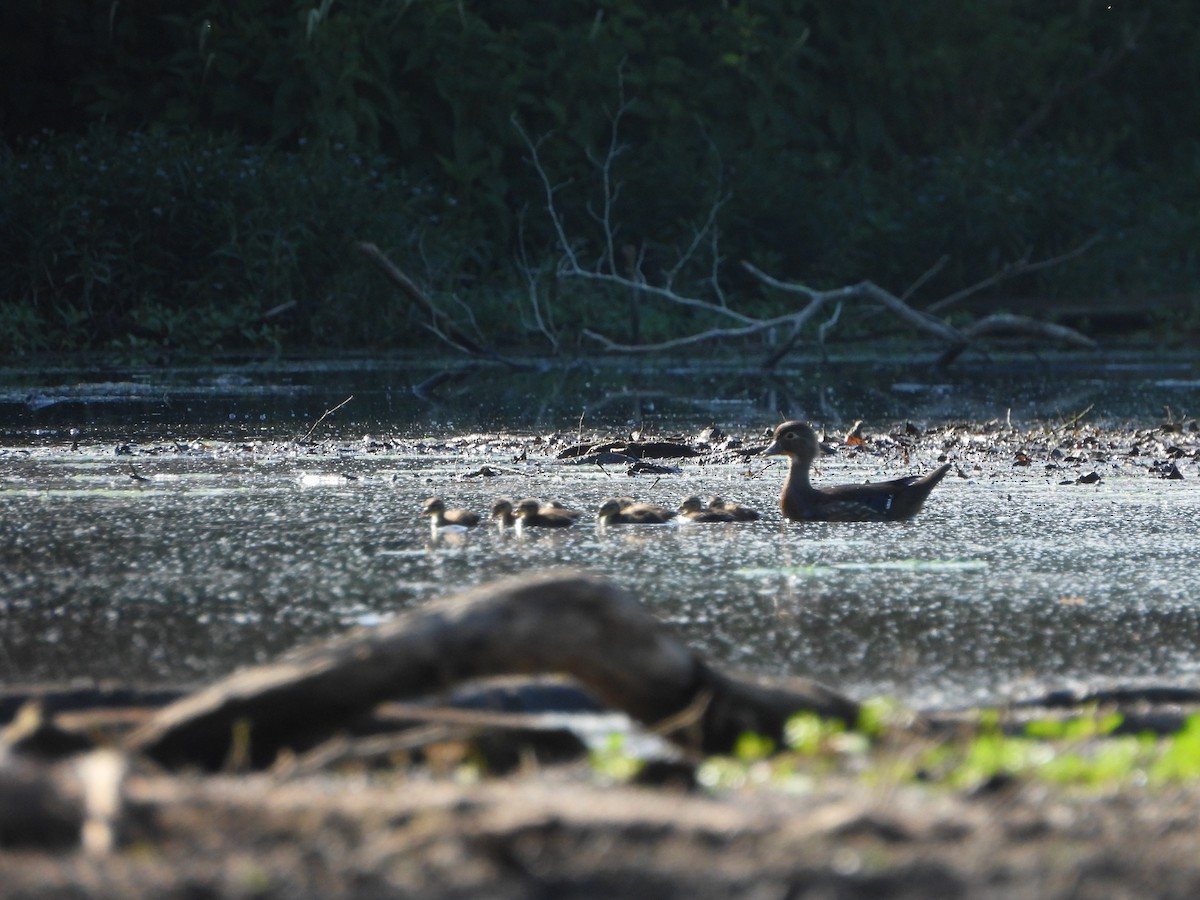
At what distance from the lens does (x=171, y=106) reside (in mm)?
19266

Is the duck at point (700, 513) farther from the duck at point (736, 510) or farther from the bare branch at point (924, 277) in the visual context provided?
the bare branch at point (924, 277)

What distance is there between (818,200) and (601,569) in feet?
52.2

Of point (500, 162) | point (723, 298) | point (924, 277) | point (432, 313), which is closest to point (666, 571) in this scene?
point (432, 313)

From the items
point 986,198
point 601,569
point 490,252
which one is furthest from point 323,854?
point 986,198

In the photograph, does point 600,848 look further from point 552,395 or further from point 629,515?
point 552,395

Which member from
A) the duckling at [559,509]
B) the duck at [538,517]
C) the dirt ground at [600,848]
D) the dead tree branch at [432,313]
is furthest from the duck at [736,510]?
the dead tree branch at [432,313]

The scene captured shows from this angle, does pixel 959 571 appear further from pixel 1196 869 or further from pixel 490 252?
pixel 490 252

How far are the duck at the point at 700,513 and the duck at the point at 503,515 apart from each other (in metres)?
0.61

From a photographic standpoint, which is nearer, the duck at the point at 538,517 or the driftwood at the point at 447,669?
the driftwood at the point at 447,669

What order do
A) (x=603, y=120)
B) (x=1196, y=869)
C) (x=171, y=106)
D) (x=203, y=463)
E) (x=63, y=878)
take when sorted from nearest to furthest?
(x=63, y=878) → (x=1196, y=869) → (x=203, y=463) → (x=171, y=106) → (x=603, y=120)

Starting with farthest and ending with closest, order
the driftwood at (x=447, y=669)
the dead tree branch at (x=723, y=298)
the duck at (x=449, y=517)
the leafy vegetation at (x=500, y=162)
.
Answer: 1. the leafy vegetation at (x=500, y=162)
2. the dead tree branch at (x=723, y=298)
3. the duck at (x=449, y=517)
4. the driftwood at (x=447, y=669)

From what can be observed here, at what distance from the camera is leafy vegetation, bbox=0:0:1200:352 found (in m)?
16.8

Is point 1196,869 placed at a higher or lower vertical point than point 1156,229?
lower

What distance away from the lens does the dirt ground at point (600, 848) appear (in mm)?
2211
